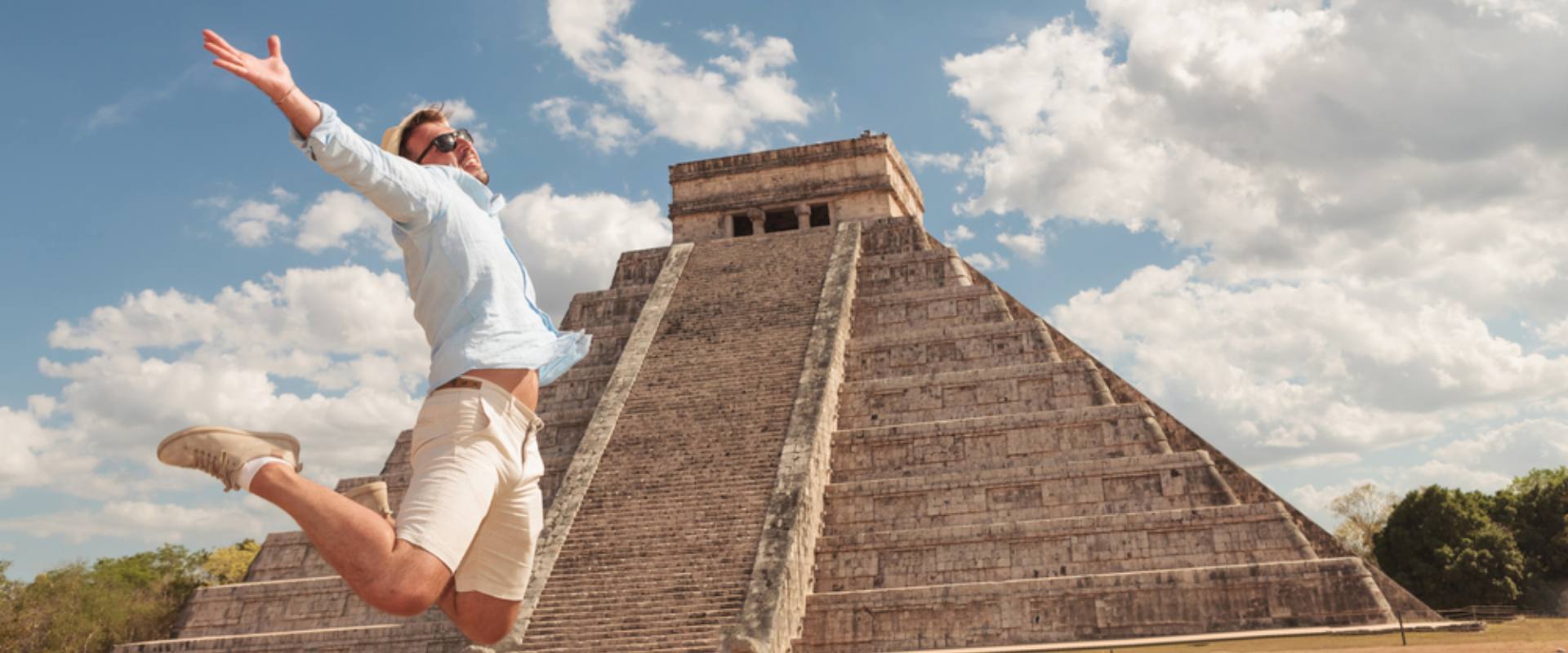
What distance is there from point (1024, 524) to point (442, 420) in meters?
13.0

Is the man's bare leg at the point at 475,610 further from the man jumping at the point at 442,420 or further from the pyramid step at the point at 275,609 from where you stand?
the pyramid step at the point at 275,609

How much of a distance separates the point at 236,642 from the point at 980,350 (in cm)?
1220

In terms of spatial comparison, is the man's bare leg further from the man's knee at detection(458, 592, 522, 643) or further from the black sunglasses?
the black sunglasses

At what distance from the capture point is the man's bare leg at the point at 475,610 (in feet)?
12.1

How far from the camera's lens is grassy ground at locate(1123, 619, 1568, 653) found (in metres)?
11.3

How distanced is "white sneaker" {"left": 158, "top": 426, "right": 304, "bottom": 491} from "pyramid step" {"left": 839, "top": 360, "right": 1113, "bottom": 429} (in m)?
15.5

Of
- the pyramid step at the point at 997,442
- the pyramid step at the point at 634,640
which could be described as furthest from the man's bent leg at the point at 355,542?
the pyramid step at the point at 997,442

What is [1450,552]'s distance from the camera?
2733 cm

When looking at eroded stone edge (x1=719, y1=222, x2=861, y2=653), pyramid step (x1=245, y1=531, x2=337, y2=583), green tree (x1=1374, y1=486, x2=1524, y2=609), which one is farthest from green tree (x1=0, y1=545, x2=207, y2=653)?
green tree (x1=1374, y1=486, x2=1524, y2=609)

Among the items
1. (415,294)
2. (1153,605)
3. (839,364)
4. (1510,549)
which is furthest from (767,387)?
(1510,549)

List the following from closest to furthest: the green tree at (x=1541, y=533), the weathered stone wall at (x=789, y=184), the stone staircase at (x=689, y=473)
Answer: the stone staircase at (x=689, y=473) < the weathered stone wall at (x=789, y=184) < the green tree at (x=1541, y=533)

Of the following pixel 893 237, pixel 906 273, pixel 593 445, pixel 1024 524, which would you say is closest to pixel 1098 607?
pixel 1024 524

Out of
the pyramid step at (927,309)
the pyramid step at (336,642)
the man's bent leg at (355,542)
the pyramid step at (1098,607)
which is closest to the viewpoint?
the man's bent leg at (355,542)

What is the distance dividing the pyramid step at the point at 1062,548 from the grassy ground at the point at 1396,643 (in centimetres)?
200
